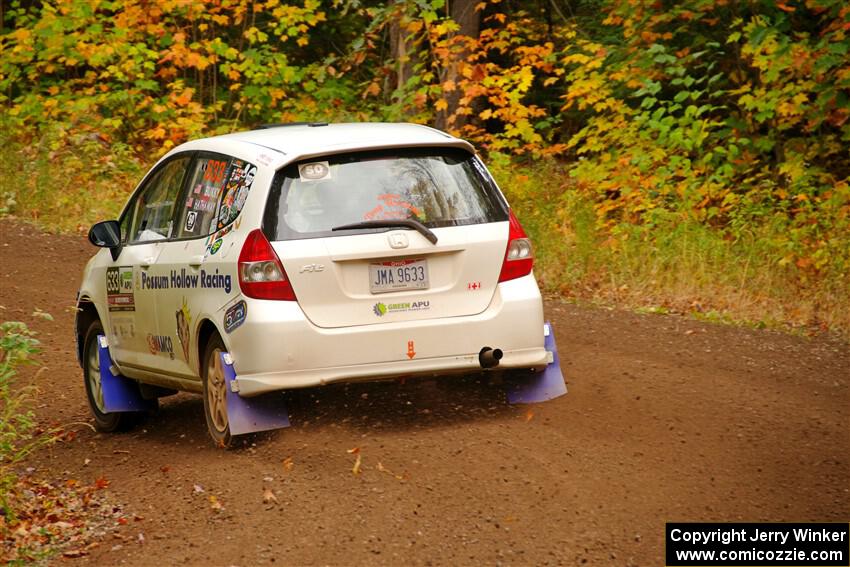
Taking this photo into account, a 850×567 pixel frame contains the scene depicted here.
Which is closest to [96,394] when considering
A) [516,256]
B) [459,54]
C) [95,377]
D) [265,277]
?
[95,377]

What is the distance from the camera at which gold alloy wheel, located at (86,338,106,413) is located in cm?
876

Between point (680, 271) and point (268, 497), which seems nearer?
point (268, 497)

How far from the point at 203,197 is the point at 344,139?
103 cm

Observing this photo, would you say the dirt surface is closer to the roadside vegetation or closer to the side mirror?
the roadside vegetation

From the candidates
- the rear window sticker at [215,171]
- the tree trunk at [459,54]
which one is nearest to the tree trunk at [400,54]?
the tree trunk at [459,54]

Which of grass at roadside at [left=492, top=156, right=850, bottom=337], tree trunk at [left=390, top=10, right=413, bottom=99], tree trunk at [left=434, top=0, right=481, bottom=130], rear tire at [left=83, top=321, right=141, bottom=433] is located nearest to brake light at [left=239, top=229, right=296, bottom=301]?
rear tire at [left=83, top=321, right=141, bottom=433]

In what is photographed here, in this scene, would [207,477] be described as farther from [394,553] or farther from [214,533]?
[394,553]

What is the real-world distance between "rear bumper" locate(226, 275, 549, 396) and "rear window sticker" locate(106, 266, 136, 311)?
5.43ft

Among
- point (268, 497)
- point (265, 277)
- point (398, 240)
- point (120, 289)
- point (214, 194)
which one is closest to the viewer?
point (268, 497)

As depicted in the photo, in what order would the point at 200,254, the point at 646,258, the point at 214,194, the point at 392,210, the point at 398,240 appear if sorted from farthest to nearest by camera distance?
the point at 646,258 → the point at 214,194 → the point at 200,254 → the point at 392,210 → the point at 398,240

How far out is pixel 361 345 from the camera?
6668 mm

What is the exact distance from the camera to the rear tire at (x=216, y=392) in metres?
6.99

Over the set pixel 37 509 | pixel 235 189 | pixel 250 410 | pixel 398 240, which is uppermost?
pixel 235 189

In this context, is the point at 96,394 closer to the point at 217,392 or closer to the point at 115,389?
the point at 115,389
